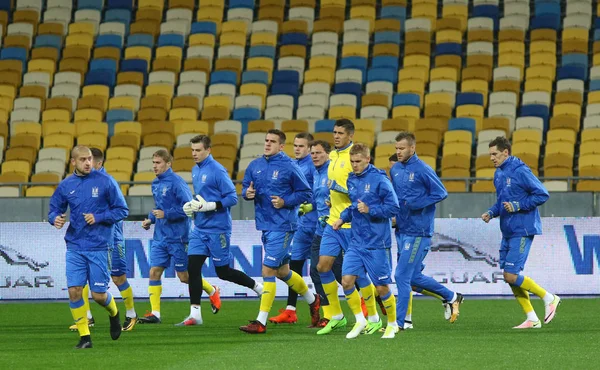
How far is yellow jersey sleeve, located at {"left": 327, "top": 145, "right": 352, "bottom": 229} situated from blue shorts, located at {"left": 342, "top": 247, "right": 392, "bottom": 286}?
583mm

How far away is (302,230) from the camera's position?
14.1 metres

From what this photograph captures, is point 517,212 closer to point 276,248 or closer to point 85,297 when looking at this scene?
point 276,248

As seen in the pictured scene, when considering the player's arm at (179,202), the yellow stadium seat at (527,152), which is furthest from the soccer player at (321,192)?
the yellow stadium seat at (527,152)

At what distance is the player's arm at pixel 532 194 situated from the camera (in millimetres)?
13227

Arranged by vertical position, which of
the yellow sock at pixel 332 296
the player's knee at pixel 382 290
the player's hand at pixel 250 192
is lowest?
the yellow sock at pixel 332 296

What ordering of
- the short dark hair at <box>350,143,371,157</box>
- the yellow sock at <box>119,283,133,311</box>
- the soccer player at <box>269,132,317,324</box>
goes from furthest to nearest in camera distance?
1. the yellow sock at <box>119,283,133,311</box>
2. the soccer player at <box>269,132,317,324</box>
3. the short dark hair at <box>350,143,371,157</box>

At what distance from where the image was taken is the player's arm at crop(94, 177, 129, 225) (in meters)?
11.4

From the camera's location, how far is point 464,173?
22781 millimetres

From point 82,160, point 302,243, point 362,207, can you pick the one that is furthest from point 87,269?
point 302,243

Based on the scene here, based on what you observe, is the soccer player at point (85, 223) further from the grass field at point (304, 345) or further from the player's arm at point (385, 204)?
the player's arm at point (385, 204)

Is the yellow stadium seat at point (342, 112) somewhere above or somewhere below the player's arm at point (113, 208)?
above

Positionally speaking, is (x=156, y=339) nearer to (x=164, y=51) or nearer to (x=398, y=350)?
(x=398, y=350)

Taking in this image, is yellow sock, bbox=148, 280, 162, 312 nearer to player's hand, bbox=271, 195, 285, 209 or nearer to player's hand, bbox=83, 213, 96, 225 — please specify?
player's hand, bbox=271, 195, 285, 209

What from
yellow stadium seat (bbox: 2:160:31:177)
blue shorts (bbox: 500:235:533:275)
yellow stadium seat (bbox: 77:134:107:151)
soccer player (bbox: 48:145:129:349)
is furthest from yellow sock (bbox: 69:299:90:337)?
yellow stadium seat (bbox: 77:134:107:151)
